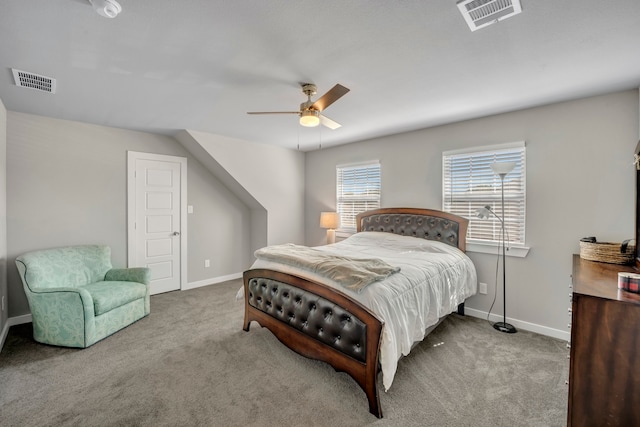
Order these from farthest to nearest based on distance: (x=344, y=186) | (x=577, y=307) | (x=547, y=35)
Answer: (x=344, y=186)
(x=547, y=35)
(x=577, y=307)

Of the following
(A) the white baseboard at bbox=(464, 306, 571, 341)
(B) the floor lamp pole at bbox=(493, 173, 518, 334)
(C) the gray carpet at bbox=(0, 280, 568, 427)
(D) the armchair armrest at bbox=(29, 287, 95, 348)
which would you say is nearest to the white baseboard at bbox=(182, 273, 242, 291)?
(C) the gray carpet at bbox=(0, 280, 568, 427)

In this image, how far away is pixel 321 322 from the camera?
223 centimetres

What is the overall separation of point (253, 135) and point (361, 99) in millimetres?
2094

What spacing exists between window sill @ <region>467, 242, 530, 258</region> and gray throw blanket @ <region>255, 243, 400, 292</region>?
1681mm

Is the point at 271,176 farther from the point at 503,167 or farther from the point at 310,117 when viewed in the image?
the point at 503,167

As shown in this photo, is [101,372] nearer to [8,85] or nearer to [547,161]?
[8,85]

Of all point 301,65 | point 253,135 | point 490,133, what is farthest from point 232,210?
point 490,133

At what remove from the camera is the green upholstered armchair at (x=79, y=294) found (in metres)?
2.68

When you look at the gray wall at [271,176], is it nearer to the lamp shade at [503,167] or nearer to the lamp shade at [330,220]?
the lamp shade at [330,220]

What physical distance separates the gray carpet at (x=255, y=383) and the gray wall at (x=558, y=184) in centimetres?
50

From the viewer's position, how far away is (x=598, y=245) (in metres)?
2.27

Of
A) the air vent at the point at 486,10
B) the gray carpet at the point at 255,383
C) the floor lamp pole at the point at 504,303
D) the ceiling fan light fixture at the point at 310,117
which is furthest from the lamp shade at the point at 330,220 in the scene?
the air vent at the point at 486,10

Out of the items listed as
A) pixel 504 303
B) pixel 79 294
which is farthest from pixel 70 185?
pixel 504 303

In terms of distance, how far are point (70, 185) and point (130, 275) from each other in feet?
4.75
